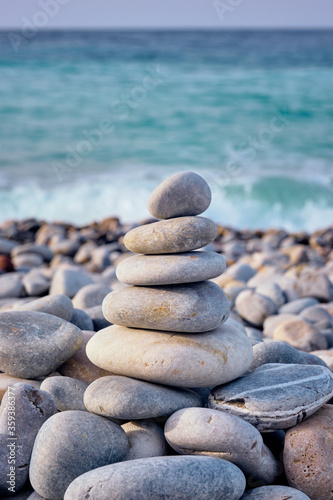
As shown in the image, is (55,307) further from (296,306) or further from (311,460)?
(296,306)

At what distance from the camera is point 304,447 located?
6.86ft

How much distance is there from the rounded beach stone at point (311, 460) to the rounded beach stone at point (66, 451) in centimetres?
73

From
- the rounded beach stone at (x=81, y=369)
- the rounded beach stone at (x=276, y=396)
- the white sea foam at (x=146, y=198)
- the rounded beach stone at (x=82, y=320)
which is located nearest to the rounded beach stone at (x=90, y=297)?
the rounded beach stone at (x=82, y=320)

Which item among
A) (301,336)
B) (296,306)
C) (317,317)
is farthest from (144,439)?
(296,306)

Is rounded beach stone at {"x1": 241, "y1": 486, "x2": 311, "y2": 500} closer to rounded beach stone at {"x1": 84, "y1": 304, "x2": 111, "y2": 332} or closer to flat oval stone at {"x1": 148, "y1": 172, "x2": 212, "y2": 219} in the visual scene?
flat oval stone at {"x1": 148, "y1": 172, "x2": 212, "y2": 219}

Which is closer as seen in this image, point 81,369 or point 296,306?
point 81,369

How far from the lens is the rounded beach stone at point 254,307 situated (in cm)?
453

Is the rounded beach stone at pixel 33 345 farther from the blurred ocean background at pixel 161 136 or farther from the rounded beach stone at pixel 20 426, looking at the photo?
the blurred ocean background at pixel 161 136

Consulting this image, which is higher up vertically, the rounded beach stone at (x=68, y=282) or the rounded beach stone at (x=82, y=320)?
the rounded beach stone at (x=82, y=320)

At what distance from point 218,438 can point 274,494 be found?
304 millimetres

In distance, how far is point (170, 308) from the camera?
90.7 inches

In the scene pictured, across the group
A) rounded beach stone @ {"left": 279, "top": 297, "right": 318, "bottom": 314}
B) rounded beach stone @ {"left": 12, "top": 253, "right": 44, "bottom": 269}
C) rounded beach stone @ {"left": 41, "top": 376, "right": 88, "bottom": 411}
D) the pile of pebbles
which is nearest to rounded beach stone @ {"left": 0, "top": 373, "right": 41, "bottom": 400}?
the pile of pebbles

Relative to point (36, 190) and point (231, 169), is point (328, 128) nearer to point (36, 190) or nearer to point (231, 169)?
point (231, 169)

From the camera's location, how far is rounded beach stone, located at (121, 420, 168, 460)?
211 cm
